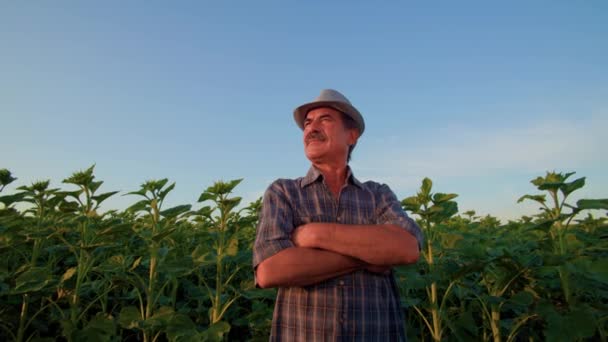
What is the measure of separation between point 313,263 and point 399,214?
2.37ft

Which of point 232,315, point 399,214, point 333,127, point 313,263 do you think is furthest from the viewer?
point 232,315

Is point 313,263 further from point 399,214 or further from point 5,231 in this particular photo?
point 5,231

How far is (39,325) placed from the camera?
4047 mm

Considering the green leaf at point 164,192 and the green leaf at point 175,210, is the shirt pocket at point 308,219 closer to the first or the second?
the green leaf at point 175,210

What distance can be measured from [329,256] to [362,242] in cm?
21

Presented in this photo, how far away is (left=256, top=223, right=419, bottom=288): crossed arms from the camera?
8.42 feet

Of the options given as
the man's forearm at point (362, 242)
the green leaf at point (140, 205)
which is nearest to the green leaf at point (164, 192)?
the green leaf at point (140, 205)

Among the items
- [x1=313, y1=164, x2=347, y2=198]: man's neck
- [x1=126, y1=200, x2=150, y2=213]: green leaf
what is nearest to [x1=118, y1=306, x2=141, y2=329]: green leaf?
[x1=126, y1=200, x2=150, y2=213]: green leaf

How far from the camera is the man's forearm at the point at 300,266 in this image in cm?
256

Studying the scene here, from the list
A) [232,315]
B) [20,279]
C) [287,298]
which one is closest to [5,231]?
[20,279]

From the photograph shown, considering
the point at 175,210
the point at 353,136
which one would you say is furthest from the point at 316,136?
the point at 175,210

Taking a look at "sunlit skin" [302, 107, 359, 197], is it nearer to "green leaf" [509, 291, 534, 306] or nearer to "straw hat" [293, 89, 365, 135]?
"straw hat" [293, 89, 365, 135]

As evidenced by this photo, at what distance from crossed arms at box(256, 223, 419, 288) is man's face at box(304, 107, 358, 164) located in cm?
60

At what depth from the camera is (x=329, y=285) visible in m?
2.68
